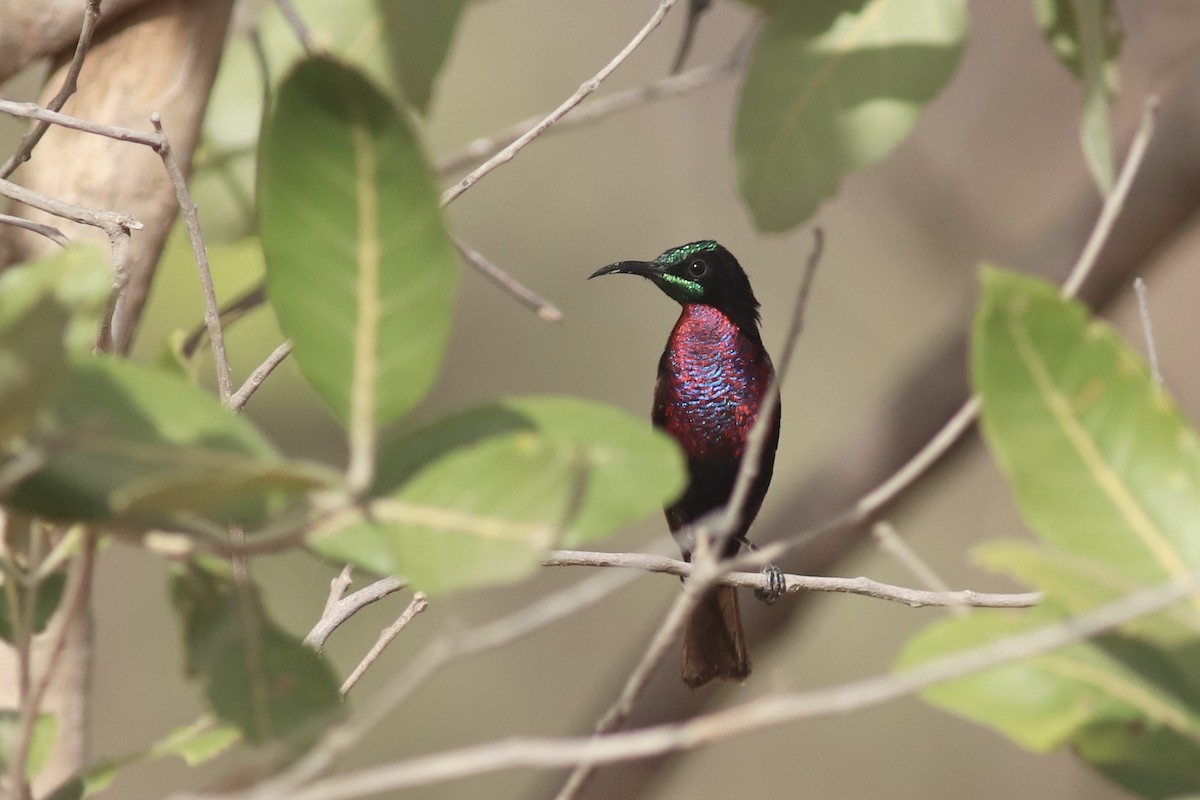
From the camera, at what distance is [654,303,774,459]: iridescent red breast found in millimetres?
2680

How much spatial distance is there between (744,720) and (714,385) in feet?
6.99

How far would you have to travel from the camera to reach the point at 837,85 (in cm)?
132

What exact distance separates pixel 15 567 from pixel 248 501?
191 mm

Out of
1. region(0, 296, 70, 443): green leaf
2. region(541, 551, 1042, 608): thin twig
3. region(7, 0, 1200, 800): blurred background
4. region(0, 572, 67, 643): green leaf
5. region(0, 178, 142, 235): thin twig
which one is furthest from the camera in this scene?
region(7, 0, 1200, 800): blurred background

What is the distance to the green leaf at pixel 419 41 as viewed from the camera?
1.20 meters

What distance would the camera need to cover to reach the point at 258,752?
2.20 feet

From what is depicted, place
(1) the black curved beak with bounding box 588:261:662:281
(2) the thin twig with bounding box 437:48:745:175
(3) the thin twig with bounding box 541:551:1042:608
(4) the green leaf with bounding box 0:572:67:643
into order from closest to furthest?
(4) the green leaf with bounding box 0:572:67:643, (3) the thin twig with bounding box 541:551:1042:608, (2) the thin twig with bounding box 437:48:745:175, (1) the black curved beak with bounding box 588:261:662:281

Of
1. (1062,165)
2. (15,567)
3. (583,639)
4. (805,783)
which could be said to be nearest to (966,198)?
(1062,165)

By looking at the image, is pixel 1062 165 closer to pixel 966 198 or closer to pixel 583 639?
pixel 966 198

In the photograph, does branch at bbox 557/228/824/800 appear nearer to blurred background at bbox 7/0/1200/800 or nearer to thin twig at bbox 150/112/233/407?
thin twig at bbox 150/112/233/407

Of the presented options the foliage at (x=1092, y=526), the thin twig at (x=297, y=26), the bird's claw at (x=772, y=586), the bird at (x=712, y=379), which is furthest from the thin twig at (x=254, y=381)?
the bird at (x=712, y=379)

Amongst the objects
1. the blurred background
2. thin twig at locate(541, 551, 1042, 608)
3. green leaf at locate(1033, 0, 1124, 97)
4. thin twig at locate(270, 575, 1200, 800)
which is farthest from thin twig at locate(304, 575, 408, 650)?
the blurred background

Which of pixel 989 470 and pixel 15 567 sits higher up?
pixel 15 567

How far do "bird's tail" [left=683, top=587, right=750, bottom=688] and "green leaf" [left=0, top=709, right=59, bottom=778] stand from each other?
1.90 m
